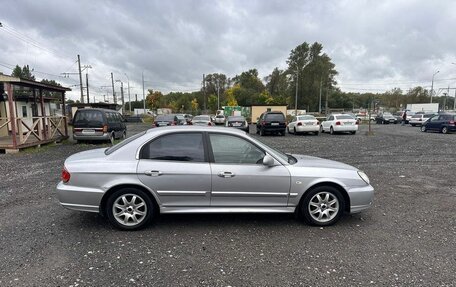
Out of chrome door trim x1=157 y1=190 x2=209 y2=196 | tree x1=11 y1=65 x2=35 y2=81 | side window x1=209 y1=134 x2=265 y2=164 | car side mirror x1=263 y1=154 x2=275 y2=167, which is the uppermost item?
tree x1=11 y1=65 x2=35 y2=81

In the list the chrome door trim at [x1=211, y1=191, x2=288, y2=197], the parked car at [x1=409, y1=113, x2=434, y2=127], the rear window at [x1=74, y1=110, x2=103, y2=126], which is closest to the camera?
the chrome door trim at [x1=211, y1=191, x2=288, y2=197]

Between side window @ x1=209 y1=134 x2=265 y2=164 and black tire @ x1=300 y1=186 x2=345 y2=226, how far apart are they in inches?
37.0

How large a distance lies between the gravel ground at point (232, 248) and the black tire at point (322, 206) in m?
0.14

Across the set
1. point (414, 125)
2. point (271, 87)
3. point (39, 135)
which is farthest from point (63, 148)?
point (271, 87)

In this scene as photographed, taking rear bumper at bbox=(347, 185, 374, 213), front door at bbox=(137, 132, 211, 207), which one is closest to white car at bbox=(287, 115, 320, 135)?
rear bumper at bbox=(347, 185, 374, 213)

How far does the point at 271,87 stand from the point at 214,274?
87.0 m

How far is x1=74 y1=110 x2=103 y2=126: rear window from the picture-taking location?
42.5 feet

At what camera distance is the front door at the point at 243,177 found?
3.91 meters

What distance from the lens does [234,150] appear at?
4066 millimetres

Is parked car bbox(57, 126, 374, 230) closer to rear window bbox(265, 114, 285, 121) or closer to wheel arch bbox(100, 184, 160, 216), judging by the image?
wheel arch bbox(100, 184, 160, 216)

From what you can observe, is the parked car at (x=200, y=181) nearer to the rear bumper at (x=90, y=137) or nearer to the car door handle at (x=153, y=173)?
the car door handle at (x=153, y=173)

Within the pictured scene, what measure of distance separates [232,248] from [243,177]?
948 millimetres

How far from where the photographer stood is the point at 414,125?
30.3 metres

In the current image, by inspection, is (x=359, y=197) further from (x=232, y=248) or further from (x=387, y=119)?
(x=387, y=119)
